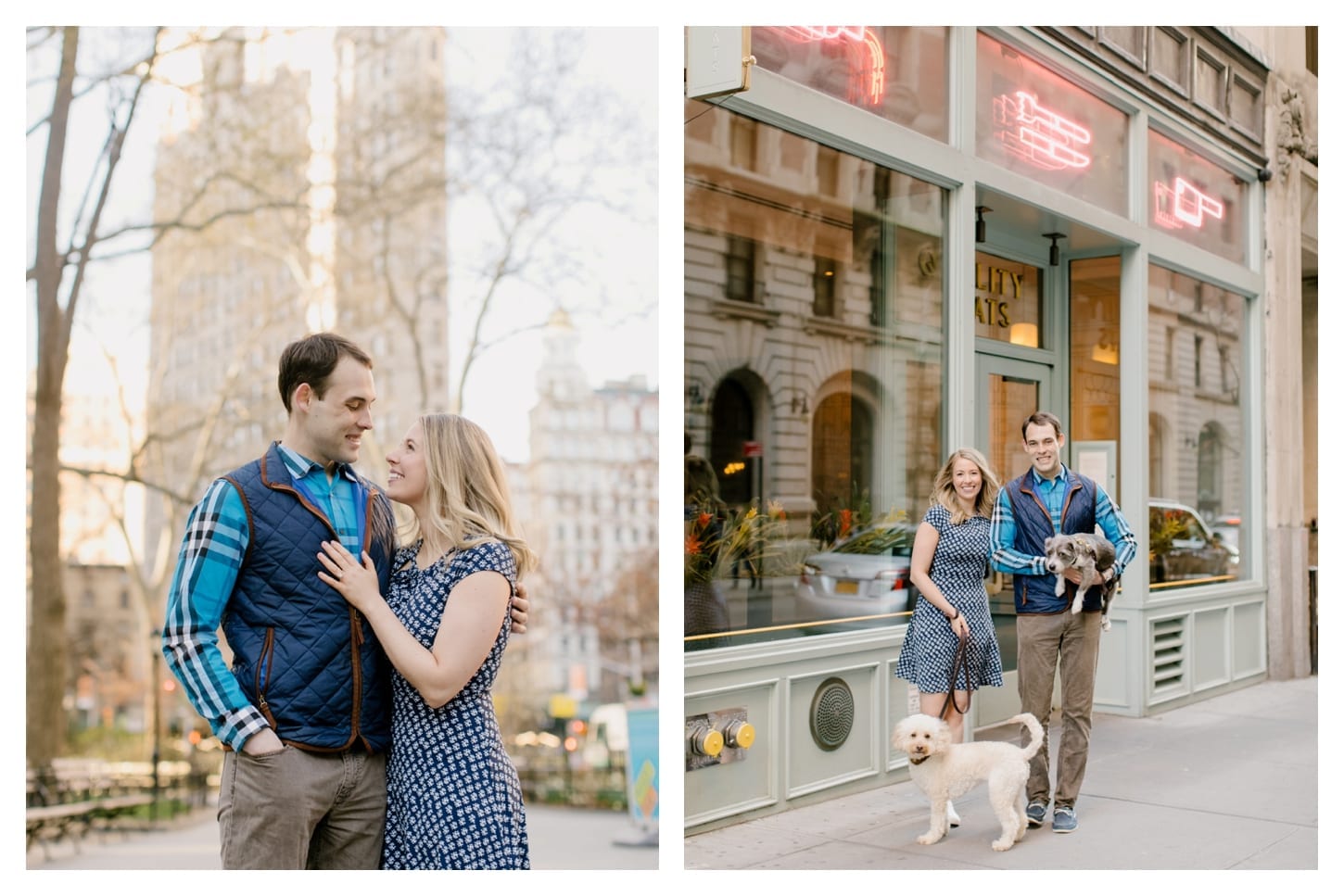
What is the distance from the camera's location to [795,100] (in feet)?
14.5

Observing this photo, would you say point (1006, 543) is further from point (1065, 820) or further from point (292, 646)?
point (292, 646)

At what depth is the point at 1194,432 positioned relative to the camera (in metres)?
6.88

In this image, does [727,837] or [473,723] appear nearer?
[473,723]

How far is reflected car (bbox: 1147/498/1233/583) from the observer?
261 inches

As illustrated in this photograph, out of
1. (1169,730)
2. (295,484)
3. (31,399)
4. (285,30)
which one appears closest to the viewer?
(295,484)

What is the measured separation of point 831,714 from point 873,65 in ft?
9.04

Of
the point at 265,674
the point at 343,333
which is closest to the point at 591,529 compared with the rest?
the point at 343,333

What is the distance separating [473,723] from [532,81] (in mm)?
6176

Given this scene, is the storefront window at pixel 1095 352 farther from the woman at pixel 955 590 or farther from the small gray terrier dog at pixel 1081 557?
the small gray terrier dog at pixel 1081 557

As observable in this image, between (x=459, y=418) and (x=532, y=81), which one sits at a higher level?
(x=532, y=81)

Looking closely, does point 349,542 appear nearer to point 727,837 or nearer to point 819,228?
point 727,837

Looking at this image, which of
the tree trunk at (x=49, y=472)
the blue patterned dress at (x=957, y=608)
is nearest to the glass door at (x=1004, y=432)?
the blue patterned dress at (x=957, y=608)
